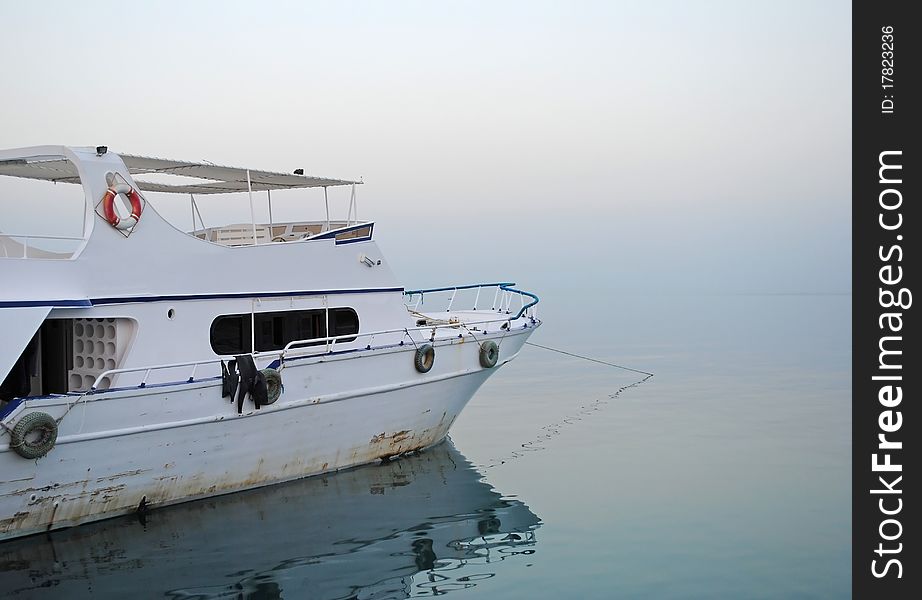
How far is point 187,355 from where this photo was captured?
1237cm

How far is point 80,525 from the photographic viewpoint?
36.6 ft

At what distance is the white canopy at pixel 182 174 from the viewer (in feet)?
41.2

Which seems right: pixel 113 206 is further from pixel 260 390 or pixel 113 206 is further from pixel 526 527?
pixel 526 527

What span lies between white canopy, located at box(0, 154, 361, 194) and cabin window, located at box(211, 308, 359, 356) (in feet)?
7.36

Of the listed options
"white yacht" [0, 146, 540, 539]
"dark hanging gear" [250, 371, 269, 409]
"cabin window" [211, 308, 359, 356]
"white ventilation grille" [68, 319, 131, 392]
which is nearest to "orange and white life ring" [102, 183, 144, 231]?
"white yacht" [0, 146, 540, 539]

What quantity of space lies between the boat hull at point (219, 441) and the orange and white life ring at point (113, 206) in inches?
91.4

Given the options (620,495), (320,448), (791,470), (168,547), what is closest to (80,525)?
(168,547)

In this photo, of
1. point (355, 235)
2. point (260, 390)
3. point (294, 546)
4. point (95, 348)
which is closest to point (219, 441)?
point (260, 390)

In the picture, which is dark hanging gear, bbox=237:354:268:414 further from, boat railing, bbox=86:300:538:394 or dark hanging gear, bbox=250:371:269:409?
boat railing, bbox=86:300:538:394

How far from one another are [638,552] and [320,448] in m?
5.07

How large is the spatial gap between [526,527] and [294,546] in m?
3.14

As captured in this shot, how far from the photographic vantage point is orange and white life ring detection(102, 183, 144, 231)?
11.6 meters

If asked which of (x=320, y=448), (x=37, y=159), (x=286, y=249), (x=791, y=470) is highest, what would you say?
(x=37, y=159)
